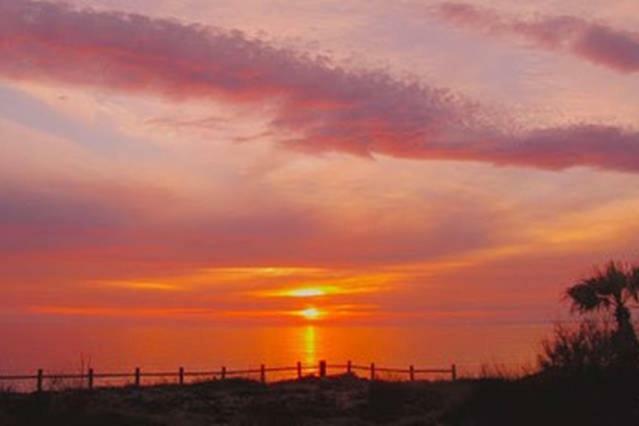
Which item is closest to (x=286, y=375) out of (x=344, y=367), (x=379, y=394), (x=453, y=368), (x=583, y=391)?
(x=344, y=367)

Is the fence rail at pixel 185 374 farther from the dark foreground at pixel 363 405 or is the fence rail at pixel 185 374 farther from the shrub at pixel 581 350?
the shrub at pixel 581 350

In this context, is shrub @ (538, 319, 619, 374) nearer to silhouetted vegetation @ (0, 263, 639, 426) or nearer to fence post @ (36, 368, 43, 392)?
silhouetted vegetation @ (0, 263, 639, 426)

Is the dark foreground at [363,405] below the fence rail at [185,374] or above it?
below

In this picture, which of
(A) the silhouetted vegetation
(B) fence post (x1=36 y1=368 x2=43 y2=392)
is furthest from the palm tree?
(B) fence post (x1=36 y1=368 x2=43 y2=392)

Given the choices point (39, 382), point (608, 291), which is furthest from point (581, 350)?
point (39, 382)

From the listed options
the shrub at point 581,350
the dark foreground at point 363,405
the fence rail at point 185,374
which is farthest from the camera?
the fence rail at point 185,374

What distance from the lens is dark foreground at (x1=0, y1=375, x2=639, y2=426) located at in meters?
28.6

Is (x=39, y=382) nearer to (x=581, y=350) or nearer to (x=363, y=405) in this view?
(x=363, y=405)

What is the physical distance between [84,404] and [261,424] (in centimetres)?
729

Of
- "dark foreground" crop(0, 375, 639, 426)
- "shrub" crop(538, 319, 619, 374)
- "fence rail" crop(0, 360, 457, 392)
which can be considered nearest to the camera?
"dark foreground" crop(0, 375, 639, 426)

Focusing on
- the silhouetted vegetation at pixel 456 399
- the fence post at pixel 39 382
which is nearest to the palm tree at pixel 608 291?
the silhouetted vegetation at pixel 456 399

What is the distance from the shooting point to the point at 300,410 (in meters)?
33.6

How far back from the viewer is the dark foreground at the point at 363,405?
28.6m

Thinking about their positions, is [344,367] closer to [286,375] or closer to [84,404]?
[286,375]
